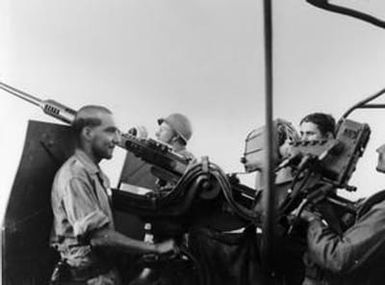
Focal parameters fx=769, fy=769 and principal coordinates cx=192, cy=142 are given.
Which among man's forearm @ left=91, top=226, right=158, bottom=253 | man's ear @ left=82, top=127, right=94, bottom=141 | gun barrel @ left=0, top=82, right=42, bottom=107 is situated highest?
gun barrel @ left=0, top=82, right=42, bottom=107

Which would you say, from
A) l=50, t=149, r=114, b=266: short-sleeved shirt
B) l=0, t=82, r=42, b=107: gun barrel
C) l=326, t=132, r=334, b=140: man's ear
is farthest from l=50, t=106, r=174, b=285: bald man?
l=326, t=132, r=334, b=140: man's ear

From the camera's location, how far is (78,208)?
1.54m

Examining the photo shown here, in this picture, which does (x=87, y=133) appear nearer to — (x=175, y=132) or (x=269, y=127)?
(x=175, y=132)

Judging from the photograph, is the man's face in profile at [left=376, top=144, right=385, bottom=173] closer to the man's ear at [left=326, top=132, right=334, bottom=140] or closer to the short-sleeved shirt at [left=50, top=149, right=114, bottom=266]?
the man's ear at [left=326, top=132, right=334, bottom=140]

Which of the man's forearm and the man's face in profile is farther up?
the man's face in profile

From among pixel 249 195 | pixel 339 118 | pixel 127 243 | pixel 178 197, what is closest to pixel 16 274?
pixel 127 243

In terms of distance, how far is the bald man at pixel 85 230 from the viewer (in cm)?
153

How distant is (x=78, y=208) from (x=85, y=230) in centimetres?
5

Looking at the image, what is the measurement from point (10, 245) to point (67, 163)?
0.67 ft

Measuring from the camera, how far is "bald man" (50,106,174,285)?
153 centimetres

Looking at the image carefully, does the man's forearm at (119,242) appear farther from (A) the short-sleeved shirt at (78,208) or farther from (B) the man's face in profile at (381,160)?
(B) the man's face in profile at (381,160)

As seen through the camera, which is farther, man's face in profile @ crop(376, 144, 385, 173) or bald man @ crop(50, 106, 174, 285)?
man's face in profile @ crop(376, 144, 385, 173)

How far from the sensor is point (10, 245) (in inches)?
62.2

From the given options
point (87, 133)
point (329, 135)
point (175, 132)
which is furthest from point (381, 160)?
point (87, 133)
